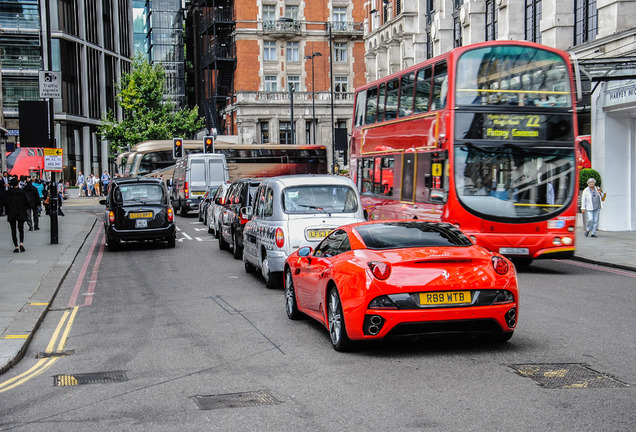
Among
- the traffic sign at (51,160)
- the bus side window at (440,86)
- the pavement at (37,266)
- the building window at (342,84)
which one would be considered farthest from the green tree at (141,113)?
the bus side window at (440,86)

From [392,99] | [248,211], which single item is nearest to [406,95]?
[392,99]

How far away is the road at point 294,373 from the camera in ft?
18.3

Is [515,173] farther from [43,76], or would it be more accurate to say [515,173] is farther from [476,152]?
[43,76]

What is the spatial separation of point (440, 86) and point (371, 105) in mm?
5058

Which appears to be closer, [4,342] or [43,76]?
[4,342]

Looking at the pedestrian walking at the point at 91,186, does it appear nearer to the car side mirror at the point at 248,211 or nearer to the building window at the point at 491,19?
the building window at the point at 491,19

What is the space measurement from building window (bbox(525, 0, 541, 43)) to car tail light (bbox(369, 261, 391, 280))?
23421mm

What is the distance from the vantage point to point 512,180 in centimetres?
1491

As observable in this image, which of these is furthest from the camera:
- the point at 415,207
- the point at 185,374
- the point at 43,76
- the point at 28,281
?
the point at 43,76


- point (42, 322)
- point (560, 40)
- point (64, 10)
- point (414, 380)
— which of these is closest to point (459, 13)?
point (560, 40)

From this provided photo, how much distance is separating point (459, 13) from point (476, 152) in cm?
2288

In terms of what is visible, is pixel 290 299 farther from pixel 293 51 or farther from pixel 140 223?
pixel 293 51

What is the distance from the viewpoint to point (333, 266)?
822 centimetres

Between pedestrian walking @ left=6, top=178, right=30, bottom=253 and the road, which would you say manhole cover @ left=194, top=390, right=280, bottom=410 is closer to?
the road
